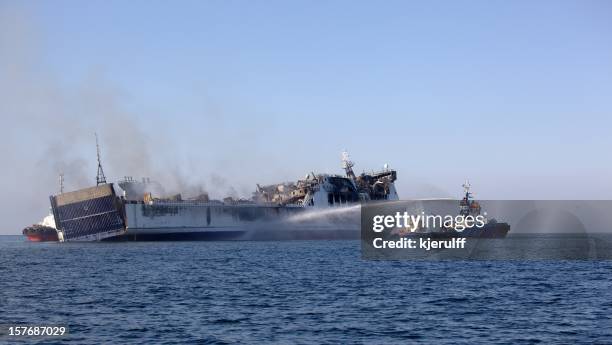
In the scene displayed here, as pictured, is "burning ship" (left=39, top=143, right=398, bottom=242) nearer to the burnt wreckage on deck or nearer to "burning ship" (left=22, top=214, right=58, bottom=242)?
the burnt wreckage on deck

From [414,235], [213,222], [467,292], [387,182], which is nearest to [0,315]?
[467,292]

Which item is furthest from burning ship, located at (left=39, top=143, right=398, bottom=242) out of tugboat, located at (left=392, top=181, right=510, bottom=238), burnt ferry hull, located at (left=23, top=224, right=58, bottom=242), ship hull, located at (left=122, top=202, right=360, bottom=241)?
burnt ferry hull, located at (left=23, top=224, right=58, bottom=242)

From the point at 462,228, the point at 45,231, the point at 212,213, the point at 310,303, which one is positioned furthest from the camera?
the point at 45,231

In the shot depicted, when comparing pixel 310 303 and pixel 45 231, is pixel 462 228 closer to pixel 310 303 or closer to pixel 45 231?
pixel 310 303

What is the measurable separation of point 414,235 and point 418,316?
6859 centimetres

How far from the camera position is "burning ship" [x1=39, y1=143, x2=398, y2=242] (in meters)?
110

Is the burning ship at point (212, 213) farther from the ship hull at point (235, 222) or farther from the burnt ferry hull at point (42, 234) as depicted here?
the burnt ferry hull at point (42, 234)

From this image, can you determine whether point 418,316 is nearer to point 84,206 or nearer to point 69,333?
point 69,333

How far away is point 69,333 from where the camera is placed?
3050 cm

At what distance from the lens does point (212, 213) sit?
117750mm

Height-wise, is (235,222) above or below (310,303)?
above

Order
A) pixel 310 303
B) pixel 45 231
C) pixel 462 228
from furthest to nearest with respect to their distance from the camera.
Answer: pixel 45 231 → pixel 462 228 → pixel 310 303

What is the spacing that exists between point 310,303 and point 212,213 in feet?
263

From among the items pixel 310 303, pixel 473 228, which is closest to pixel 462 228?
pixel 473 228
